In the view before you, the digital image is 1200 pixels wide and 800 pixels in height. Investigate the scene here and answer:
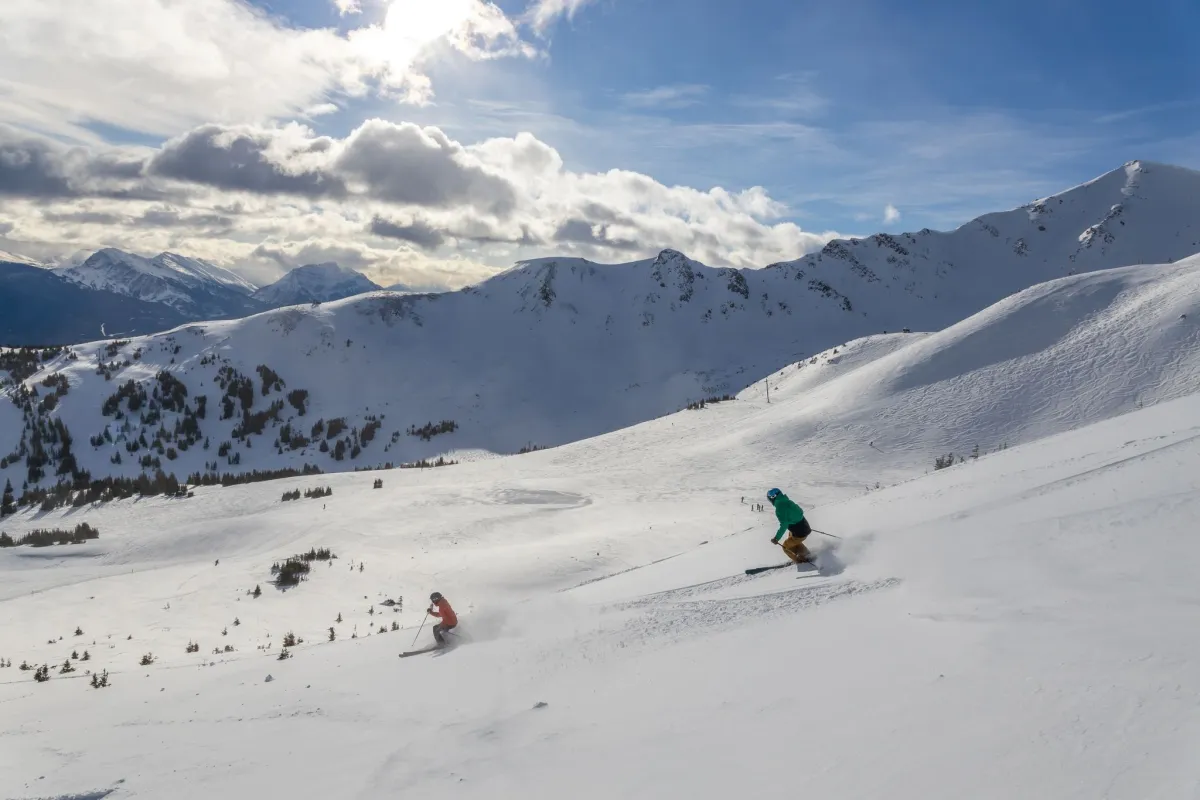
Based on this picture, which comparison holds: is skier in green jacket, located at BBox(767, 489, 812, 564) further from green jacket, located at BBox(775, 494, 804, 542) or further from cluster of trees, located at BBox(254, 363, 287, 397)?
cluster of trees, located at BBox(254, 363, 287, 397)

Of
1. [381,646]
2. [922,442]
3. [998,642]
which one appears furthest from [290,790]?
[922,442]

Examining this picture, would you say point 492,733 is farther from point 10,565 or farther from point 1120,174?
point 1120,174

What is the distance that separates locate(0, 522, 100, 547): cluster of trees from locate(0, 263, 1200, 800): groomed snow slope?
2034mm

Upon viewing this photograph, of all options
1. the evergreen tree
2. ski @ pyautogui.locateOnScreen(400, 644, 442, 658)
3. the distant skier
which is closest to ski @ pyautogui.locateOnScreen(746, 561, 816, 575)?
the distant skier

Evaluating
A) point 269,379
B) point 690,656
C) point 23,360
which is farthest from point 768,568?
point 23,360

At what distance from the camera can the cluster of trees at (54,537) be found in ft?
67.5

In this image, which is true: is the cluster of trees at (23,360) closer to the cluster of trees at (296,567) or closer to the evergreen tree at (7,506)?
the evergreen tree at (7,506)

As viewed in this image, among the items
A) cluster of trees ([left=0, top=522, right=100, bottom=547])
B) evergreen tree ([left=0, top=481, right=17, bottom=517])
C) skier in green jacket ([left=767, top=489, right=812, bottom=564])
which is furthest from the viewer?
evergreen tree ([left=0, top=481, right=17, bottom=517])

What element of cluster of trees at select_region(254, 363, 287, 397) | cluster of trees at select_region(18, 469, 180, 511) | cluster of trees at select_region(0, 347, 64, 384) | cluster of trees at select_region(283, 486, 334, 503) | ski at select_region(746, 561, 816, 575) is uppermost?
cluster of trees at select_region(0, 347, 64, 384)

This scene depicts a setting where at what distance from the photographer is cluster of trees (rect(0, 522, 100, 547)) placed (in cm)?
2056

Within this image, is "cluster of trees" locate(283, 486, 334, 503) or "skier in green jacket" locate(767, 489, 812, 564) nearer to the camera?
"skier in green jacket" locate(767, 489, 812, 564)

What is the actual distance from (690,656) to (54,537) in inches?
878

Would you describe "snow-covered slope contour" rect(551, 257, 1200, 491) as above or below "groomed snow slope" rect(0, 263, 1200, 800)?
above

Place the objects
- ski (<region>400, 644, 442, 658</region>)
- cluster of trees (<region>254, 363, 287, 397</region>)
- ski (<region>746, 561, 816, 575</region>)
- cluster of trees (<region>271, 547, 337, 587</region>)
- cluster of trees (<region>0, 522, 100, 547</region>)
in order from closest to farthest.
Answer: ski (<region>400, 644, 442, 658</region>) → ski (<region>746, 561, 816, 575</region>) → cluster of trees (<region>271, 547, 337, 587</region>) → cluster of trees (<region>0, 522, 100, 547</region>) → cluster of trees (<region>254, 363, 287, 397</region>)
